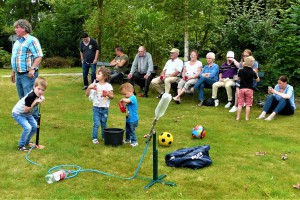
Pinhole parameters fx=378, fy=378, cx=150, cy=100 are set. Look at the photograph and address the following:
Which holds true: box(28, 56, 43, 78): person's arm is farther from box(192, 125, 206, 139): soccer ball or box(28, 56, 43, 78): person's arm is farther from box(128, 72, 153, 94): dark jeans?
box(128, 72, 153, 94): dark jeans

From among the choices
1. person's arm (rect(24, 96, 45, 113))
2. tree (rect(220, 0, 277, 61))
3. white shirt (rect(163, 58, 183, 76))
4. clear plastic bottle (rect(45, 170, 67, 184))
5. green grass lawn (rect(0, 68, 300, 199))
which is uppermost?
tree (rect(220, 0, 277, 61))

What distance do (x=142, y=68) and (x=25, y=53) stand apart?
5.00m

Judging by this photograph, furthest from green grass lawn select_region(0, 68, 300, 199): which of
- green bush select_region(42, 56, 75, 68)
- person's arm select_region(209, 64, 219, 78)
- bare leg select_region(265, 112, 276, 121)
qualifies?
green bush select_region(42, 56, 75, 68)

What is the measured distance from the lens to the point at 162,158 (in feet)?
18.0

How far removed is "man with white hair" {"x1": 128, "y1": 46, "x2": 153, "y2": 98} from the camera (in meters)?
10.8

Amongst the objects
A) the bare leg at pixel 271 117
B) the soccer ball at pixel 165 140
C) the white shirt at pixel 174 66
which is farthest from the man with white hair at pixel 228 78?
the soccer ball at pixel 165 140

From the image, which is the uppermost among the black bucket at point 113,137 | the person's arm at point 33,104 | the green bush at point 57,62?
the person's arm at point 33,104

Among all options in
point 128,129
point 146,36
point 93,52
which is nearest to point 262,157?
point 128,129

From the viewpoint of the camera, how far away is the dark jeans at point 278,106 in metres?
8.34

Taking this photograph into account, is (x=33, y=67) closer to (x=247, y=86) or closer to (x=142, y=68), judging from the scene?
(x=247, y=86)

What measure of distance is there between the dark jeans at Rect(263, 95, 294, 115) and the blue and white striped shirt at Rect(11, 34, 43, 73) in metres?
5.02

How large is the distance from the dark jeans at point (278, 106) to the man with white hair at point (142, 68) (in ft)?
11.7

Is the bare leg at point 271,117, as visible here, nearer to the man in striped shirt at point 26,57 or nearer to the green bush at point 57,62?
the man in striped shirt at point 26,57

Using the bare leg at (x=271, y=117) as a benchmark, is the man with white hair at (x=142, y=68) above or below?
above
